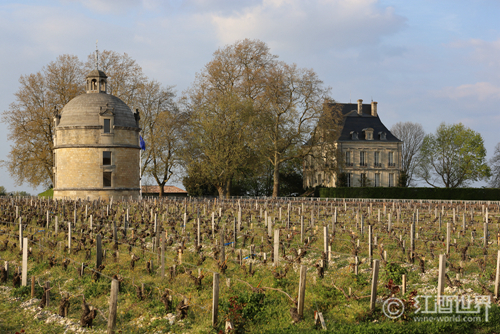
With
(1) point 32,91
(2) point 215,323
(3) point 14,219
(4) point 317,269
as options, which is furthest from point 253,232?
(1) point 32,91

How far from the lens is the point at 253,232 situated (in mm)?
19609

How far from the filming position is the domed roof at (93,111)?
136 feet

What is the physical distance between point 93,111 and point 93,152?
369cm

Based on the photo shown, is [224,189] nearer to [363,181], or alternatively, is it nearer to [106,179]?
[106,179]

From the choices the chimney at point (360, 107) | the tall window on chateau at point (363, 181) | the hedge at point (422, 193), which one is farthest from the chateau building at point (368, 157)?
the hedge at point (422, 193)

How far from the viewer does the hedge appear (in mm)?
48625

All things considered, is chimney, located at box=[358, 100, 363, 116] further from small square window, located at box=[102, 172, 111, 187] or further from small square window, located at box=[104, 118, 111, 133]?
small square window, located at box=[102, 172, 111, 187]

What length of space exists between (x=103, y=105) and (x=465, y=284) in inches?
1437

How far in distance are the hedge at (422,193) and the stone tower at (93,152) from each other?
24.1 m

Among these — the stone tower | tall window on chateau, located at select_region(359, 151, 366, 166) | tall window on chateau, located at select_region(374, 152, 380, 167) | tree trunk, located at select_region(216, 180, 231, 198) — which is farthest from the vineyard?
tall window on chateau, located at select_region(374, 152, 380, 167)

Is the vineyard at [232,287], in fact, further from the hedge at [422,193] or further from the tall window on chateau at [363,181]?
the tall window on chateau at [363,181]

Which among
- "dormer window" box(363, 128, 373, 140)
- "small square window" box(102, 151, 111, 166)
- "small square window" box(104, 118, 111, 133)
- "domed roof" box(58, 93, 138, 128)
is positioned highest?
"dormer window" box(363, 128, 373, 140)

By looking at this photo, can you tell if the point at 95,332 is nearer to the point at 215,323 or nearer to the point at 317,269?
the point at 215,323

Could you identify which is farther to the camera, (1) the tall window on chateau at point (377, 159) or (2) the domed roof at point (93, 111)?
(1) the tall window on chateau at point (377, 159)
